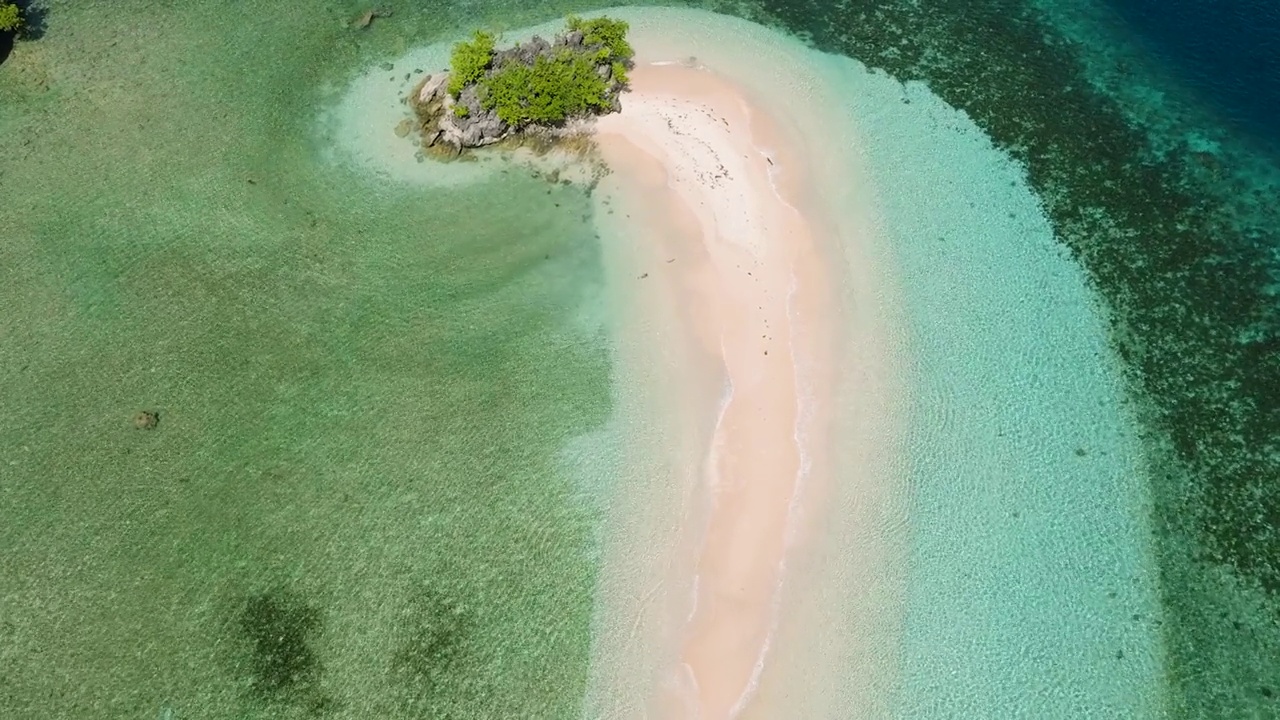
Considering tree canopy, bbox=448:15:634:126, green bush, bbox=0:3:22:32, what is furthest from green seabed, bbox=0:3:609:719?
tree canopy, bbox=448:15:634:126

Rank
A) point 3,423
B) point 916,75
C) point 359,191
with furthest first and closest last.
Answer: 1. point 916,75
2. point 359,191
3. point 3,423

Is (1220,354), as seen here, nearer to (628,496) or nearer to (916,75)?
(916,75)

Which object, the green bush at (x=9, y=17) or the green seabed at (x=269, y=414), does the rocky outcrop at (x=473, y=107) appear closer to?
the green seabed at (x=269, y=414)

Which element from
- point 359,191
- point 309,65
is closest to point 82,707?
point 359,191

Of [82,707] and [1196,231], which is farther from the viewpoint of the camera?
[1196,231]

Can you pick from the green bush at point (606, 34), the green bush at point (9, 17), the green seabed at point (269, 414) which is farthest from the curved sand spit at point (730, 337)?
the green bush at point (9, 17)

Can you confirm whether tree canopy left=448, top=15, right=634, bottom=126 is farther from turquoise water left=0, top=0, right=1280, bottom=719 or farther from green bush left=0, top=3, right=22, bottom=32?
green bush left=0, top=3, right=22, bottom=32

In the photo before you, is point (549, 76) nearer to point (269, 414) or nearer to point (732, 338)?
point (732, 338)

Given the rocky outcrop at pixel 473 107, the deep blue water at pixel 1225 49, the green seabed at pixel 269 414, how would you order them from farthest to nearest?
the deep blue water at pixel 1225 49, the rocky outcrop at pixel 473 107, the green seabed at pixel 269 414
